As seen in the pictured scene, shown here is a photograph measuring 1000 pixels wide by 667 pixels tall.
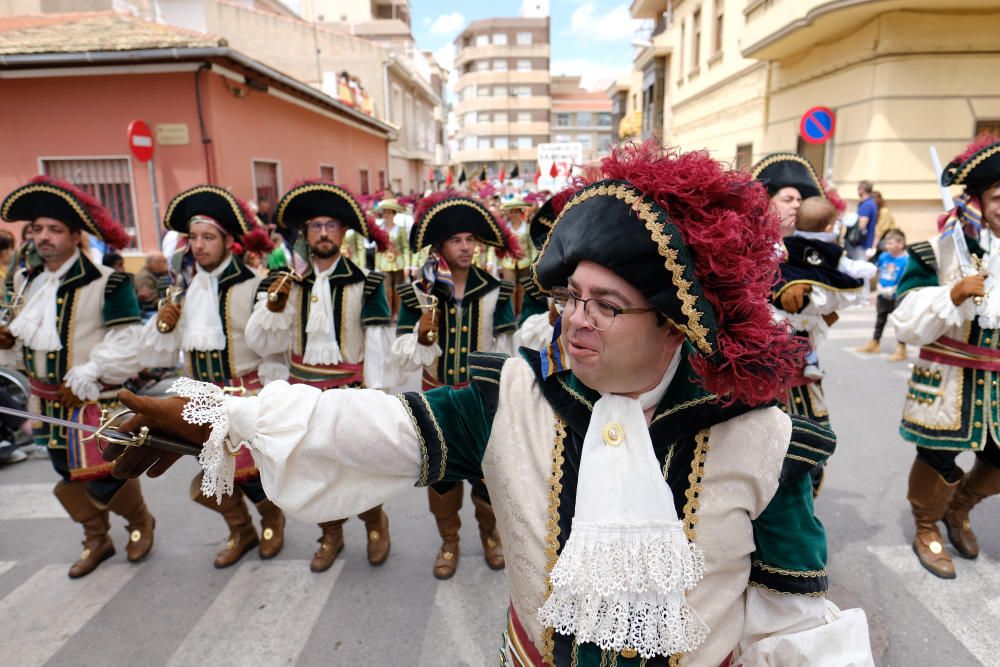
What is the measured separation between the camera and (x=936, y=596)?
354 cm

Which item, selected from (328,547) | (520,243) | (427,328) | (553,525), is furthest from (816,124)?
(553,525)

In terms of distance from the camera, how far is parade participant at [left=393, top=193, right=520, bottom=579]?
394 centimetres

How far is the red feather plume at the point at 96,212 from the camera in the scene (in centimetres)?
378

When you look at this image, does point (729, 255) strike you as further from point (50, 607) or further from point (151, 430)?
point (50, 607)

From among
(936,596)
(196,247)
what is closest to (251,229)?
(196,247)

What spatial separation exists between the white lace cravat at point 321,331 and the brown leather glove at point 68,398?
1292 mm

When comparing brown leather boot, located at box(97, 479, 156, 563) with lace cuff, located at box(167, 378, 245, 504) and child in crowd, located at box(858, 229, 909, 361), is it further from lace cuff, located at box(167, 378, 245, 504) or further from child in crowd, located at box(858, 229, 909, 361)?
child in crowd, located at box(858, 229, 909, 361)

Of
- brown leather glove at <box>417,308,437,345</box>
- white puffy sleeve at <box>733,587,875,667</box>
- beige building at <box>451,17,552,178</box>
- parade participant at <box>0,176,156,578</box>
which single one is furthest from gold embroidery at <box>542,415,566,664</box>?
beige building at <box>451,17,552,178</box>

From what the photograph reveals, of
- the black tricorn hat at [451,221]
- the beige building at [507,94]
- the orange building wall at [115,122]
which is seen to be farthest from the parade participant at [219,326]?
the beige building at [507,94]

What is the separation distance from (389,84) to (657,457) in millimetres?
29408

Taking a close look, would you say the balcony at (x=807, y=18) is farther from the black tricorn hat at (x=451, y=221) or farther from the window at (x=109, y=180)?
the window at (x=109, y=180)

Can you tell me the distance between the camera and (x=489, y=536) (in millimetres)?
4035

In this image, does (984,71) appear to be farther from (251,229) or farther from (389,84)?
(389,84)

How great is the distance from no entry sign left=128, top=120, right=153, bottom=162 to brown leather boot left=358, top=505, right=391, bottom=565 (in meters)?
8.43
